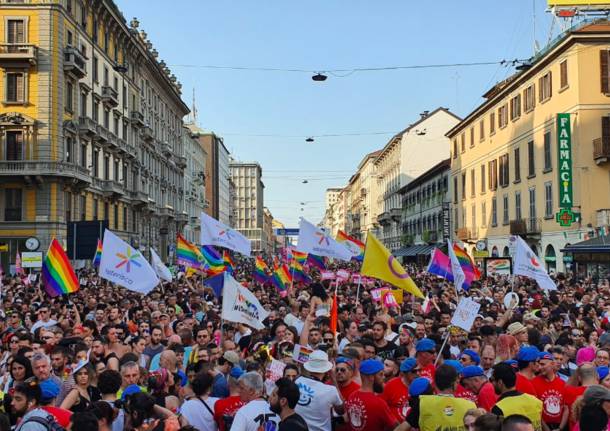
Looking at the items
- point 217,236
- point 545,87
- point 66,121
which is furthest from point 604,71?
point 66,121

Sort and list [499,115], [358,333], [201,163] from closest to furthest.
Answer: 1. [358,333]
2. [499,115]
3. [201,163]

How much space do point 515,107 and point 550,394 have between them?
121 feet

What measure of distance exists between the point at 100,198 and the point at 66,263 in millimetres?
32888

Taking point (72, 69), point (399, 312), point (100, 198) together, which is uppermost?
point (72, 69)

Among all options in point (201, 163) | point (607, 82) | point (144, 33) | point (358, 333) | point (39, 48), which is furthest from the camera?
point (201, 163)

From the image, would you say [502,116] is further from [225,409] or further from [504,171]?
[225,409]

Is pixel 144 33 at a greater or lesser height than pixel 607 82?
greater

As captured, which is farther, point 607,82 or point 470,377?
point 607,82

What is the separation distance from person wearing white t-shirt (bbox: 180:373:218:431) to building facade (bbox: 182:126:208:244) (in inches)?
2905

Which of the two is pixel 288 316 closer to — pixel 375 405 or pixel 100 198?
pixel 375 405

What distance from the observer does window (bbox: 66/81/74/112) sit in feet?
130

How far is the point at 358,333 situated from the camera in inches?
410

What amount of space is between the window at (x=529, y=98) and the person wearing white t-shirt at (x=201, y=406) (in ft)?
114

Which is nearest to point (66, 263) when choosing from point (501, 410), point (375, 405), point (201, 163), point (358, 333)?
point (358, 333)
